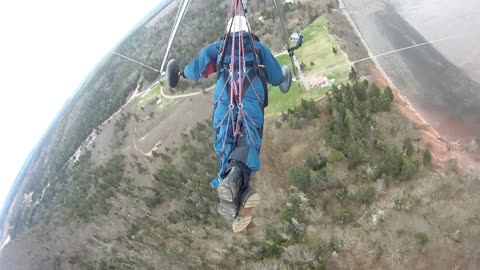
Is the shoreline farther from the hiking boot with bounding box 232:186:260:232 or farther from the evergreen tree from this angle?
the hiking boot with bounding box 232:186:260:232

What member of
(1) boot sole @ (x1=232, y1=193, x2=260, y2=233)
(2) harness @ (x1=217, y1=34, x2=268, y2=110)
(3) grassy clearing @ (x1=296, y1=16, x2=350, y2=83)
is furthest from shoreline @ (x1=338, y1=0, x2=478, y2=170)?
(1) boot sole @ (x1=232, y1=193, x2=260, y2=233)

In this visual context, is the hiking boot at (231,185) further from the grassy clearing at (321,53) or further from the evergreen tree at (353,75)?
the grassy clearing at (321,53)

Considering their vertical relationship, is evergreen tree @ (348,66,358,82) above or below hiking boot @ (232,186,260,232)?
below

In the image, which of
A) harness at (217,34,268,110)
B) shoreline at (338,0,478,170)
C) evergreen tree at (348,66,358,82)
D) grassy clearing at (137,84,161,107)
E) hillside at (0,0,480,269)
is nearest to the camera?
harness at (217,34,268,110)

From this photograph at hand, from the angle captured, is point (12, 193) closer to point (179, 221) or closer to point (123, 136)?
point (123, 136)

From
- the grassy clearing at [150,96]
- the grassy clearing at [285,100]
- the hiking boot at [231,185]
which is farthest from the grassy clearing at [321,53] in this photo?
the grassy clearing at [150,96]

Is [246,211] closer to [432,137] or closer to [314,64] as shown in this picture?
A: [432,137]

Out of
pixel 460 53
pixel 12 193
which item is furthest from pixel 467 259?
pixel 12 193

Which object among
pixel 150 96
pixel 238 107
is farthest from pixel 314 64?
pixel 150 96
